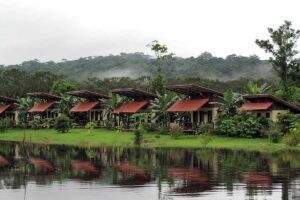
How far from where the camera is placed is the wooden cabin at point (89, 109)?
66.8 meters

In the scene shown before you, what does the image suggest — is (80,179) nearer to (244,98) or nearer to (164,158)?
(164,158)

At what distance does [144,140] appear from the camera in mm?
46906

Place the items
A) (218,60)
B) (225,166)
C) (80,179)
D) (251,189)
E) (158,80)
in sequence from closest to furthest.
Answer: (251,189) < (80,179) < (225,166) < (158,80) < (218,60)

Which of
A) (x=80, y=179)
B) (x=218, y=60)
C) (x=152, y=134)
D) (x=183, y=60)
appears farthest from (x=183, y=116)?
(x=183, y=60)

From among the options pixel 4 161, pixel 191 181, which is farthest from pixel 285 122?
pixel 191 181

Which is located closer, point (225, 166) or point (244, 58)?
point (225, 166)

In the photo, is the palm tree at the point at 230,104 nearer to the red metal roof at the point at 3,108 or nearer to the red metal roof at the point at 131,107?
the red metal roof at the point at 131,107

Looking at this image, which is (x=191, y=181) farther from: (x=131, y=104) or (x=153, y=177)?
(x=131, y=104)

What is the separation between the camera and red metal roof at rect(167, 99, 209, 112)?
53.5 meters

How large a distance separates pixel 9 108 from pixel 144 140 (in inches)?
1554

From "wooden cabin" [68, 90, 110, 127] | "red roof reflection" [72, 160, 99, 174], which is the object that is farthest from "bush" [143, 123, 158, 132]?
"red roof reflection" [72, 160, 99, 174]

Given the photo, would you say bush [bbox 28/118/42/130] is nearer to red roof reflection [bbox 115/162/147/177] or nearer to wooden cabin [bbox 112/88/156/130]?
wooden cabin [bbox 112/88/156/130]

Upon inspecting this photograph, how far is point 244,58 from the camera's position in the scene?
5482 inches

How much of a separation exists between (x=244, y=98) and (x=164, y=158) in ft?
69.4
